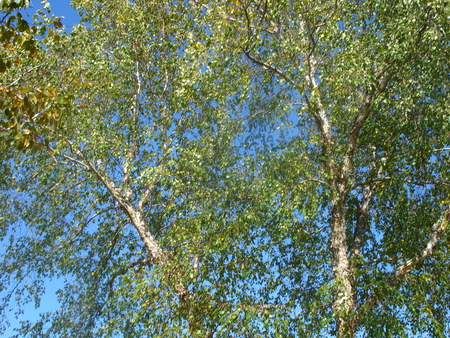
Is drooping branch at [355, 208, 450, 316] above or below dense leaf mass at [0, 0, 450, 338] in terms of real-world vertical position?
below

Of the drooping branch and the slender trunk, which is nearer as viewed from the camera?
the slender trunk

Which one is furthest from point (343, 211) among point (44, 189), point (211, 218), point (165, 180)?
point (44, 189)

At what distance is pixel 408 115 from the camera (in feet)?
31.1

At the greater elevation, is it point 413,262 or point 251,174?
point 251,174

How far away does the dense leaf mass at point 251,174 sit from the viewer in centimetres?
861

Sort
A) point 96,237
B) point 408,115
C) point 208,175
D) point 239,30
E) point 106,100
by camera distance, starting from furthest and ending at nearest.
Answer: point 96,237
point 106,100
point 208,175
point 239,30
point 408,115

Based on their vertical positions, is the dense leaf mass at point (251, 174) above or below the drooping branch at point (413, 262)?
above

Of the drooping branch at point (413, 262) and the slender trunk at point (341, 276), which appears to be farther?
the drooping branch at point (413, 262)

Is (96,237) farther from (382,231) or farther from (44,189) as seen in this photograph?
(382,231)

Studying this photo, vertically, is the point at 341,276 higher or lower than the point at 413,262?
higher

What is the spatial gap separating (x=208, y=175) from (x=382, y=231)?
4474mm

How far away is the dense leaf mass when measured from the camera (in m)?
8.61

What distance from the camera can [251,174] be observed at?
9812 millimetres

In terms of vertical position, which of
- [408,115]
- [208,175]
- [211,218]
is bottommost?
[408,115]
